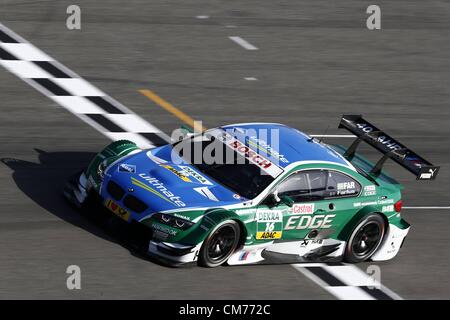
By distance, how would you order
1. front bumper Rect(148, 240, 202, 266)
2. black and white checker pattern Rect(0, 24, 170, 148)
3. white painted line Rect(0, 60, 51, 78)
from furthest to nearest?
white painted line Rect(0, 60, 51, 78), black and white checker pattern Rect(0, 24, 170, 148), front bumper Rect(148, 240, 202, 266)

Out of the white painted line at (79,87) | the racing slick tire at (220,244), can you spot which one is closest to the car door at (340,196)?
the racing slick tire at (220,244)

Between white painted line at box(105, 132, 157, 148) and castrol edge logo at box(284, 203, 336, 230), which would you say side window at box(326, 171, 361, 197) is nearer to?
castrol edge logo at box(284, 203, 336, 230)

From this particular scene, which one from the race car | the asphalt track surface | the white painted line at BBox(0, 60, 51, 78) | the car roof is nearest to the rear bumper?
the race car

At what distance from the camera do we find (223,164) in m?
13.4

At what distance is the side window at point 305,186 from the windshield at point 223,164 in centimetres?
26

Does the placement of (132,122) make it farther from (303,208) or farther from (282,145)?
(303,208)

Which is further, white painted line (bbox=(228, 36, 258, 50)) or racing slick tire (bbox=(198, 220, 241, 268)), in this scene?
white painted line (bbox=(228, 36, 258, 50))

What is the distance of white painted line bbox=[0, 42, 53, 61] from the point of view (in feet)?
66.6

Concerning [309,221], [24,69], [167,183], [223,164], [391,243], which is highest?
[24,69]

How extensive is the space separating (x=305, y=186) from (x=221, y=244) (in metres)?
1.43

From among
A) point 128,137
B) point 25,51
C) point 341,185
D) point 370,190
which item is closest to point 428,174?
point 370,190

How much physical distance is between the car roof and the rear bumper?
105 centimetres

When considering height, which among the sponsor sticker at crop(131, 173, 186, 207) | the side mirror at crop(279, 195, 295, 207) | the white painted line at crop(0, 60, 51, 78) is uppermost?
the white painted line at crop(0, 60, 51, 78)

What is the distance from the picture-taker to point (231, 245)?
12742mm
